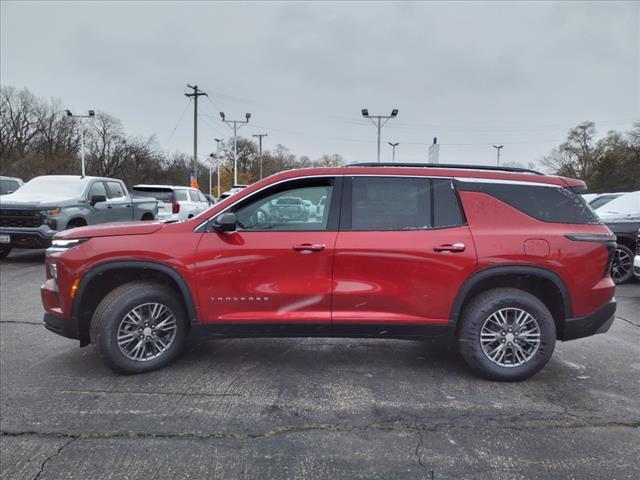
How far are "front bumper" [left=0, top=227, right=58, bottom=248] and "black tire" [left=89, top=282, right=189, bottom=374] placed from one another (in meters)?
6.89

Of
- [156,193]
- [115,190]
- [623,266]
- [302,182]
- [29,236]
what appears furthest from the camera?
[156,193]

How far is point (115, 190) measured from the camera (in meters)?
12.6

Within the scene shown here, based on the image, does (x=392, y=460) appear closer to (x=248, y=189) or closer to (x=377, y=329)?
(x=377, y=329)

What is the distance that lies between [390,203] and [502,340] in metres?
1.49

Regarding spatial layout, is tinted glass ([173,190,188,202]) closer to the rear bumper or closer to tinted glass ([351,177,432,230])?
tinted glass ([351,177,432,230])

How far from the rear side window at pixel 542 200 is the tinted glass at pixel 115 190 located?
34.9 ft

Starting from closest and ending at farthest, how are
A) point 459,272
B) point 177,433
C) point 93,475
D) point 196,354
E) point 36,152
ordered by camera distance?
1. point 93,475
2. point 177,433
3. point 459,272
4. point 196,354
5. point 36,152

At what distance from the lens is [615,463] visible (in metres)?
2.83

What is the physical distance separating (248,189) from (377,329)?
163 cm

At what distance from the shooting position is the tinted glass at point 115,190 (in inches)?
488

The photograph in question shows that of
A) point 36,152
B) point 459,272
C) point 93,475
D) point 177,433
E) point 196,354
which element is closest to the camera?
point 93,475

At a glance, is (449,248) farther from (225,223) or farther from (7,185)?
(7,185)

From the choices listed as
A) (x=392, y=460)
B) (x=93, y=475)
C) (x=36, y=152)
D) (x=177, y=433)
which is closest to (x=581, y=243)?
(x=392, y=460)

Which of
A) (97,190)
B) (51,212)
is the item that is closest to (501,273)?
(51,212)
